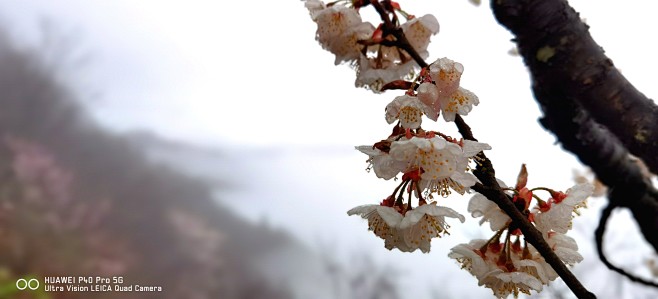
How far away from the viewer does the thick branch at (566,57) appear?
0.22 meters

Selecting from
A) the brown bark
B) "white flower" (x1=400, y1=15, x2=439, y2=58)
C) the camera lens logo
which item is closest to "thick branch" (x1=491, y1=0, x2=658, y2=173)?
the brown bark

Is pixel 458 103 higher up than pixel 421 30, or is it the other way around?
pixel 421 30

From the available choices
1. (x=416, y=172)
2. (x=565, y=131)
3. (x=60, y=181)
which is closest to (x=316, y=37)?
(x=416, y=172)

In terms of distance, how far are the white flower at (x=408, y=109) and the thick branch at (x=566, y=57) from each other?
0.13 m

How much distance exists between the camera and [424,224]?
380 millimetres

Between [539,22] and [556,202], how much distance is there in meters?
0.20

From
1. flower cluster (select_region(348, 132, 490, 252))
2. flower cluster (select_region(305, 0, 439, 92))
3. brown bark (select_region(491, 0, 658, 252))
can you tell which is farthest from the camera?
flower cluster (select_region(305, 0, 439, 92))

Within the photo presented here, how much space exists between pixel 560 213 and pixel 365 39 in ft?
0.69

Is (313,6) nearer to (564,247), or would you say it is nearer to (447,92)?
(447,92)

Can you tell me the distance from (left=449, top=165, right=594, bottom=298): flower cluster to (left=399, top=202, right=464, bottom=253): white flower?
3 centimetres

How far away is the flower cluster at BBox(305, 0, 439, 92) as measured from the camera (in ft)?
1.47

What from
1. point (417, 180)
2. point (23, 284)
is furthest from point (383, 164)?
point (23, 284)

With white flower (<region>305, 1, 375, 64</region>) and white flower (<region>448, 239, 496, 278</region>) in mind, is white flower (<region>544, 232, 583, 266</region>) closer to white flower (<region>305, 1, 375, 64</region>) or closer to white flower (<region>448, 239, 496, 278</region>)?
white flower (<region>448, 239, 496, 278</region>)

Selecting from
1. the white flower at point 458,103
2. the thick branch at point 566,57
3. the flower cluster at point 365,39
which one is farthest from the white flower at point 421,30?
the thick branch at point 566,57
